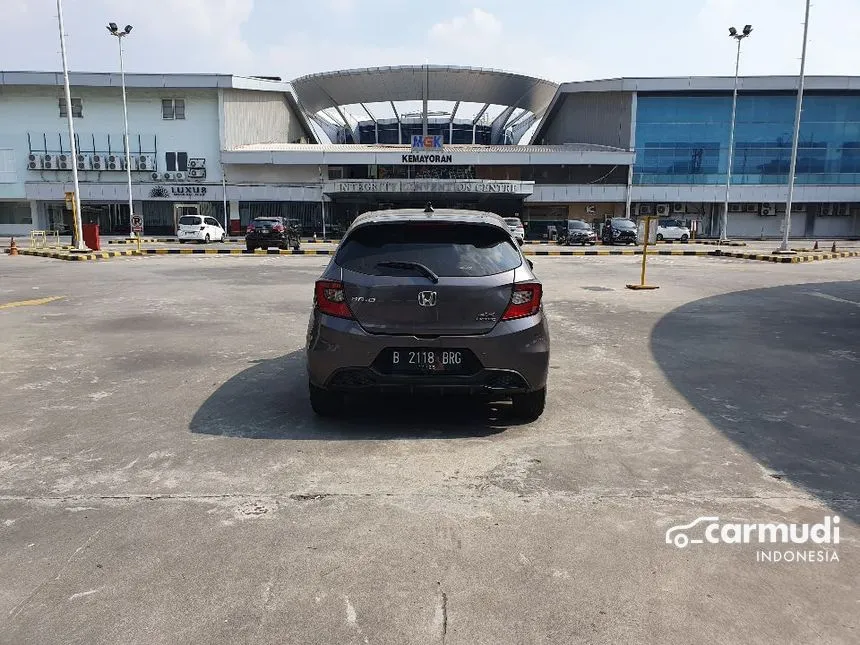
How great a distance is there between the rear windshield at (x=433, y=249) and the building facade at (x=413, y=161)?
4380cm

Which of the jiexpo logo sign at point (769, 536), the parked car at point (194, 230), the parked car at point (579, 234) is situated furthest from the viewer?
the parked car at point (579, 234)

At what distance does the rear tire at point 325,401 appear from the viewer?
5.04 m

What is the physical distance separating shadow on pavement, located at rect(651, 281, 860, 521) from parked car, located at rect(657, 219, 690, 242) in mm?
33504

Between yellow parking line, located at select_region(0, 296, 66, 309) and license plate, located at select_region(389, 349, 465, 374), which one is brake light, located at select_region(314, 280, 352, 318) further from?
yellow parking line, located at select_region(0, 296, 66, 309)

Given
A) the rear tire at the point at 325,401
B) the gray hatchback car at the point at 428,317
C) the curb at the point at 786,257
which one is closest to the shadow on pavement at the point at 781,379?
the gray hatchback car at the point at 428,317

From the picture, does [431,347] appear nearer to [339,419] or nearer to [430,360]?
[430,360]

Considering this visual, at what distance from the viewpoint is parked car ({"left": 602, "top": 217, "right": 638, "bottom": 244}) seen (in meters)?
37.3

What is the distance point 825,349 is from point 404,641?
313 inches

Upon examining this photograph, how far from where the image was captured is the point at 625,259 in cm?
2580

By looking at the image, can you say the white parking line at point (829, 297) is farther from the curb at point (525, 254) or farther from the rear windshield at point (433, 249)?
the curb at point (525, 254)

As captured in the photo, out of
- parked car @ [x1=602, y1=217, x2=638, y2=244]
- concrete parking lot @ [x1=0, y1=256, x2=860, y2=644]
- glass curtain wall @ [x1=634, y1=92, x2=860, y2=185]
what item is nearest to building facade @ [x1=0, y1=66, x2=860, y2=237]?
glass curtain wall @ [x1=634, y1=92, x2=860, y2=185]

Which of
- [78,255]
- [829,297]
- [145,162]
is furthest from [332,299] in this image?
[145,162]

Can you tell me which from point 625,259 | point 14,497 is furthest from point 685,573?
point 625,259

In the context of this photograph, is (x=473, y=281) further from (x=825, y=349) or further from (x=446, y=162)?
(x=446, y=162)
